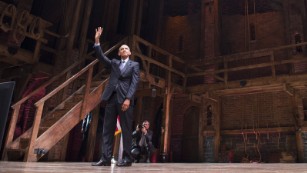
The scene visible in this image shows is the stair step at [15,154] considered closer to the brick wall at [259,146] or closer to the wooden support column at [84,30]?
the wooden support column at [84,30]

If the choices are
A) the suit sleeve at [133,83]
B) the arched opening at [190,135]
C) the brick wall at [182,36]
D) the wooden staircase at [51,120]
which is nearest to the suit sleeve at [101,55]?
the suit sleeve at [133,83]

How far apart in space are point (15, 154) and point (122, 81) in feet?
10.8

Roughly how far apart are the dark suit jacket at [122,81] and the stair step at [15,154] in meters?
2.86

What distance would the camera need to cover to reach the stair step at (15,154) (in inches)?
228

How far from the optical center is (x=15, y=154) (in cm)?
590

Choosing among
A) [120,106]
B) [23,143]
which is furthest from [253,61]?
[120,106]

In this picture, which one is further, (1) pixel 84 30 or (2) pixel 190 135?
(2) pixel 190 135

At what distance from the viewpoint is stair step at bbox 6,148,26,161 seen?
5.80 meters

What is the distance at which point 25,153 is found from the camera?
5.66m

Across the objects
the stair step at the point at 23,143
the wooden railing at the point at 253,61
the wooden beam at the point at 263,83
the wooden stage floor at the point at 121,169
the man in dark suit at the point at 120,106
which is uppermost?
the wooden railing at the point at 253,61

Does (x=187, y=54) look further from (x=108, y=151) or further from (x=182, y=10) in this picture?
(x=108, y=151)

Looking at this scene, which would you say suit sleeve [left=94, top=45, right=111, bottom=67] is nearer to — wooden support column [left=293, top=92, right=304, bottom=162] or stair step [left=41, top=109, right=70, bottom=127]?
stair step [left=41, top=109, right=70, bottom=127]

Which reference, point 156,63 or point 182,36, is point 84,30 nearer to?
point 156,63

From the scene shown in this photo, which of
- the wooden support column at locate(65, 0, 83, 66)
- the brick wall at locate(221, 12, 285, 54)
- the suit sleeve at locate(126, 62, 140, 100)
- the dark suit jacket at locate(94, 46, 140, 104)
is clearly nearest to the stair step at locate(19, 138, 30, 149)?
the dark suit jacket at locate(94, 46, 140, 104)
